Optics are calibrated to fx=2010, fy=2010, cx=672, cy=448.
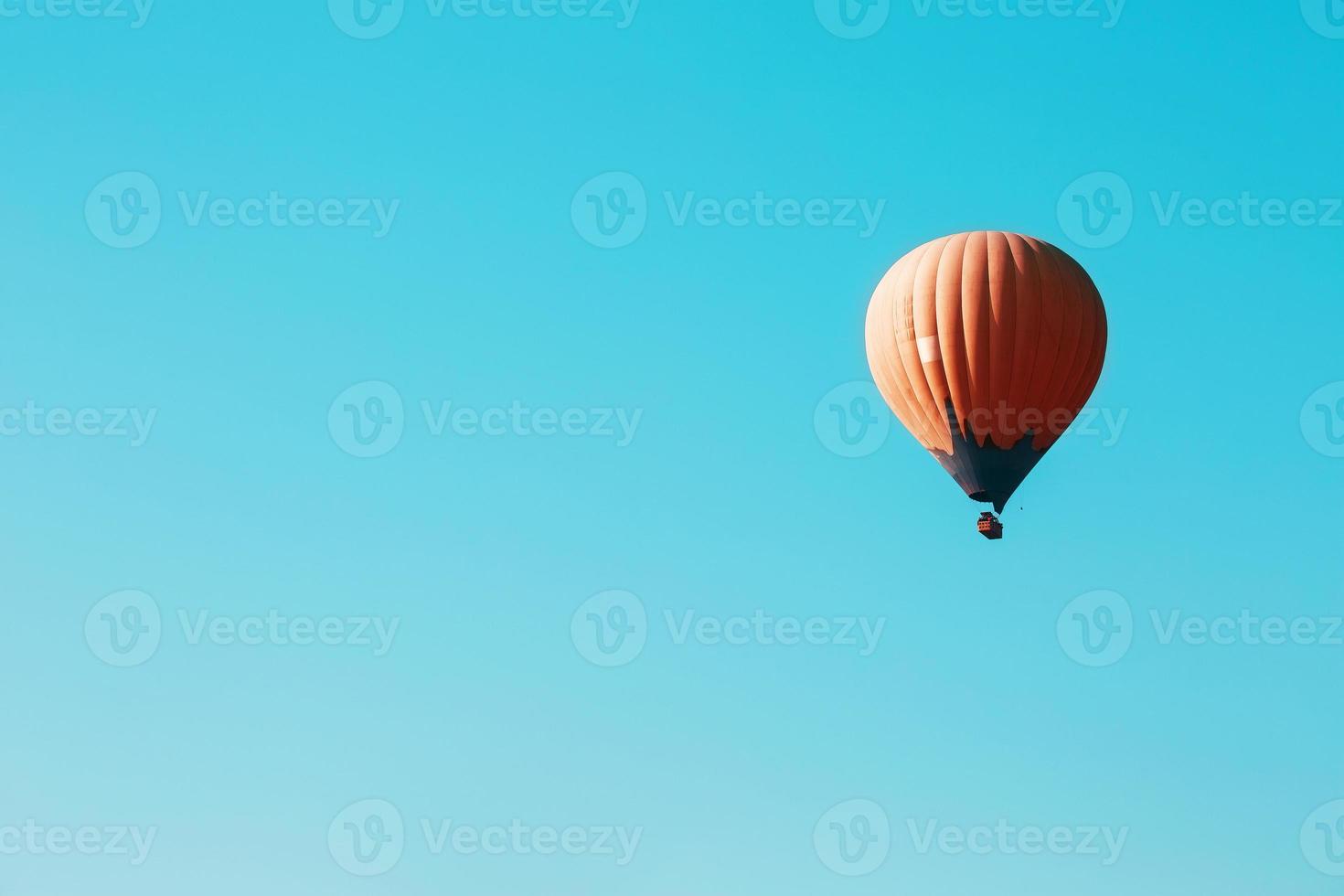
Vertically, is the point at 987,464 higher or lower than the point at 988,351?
lower

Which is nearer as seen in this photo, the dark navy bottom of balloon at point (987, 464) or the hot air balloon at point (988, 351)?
the hot air balloon at point (988, 351)

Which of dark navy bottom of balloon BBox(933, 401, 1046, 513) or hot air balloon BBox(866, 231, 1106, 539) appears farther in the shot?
dark navy bottom of balloon BBox(933, 401, 1046, 513)

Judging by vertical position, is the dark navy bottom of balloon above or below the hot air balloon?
below

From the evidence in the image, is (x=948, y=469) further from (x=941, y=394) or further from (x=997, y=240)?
(x=997, y=240)

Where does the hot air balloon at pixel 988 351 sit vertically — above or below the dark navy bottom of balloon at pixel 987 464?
above

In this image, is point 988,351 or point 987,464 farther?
point 987,464
